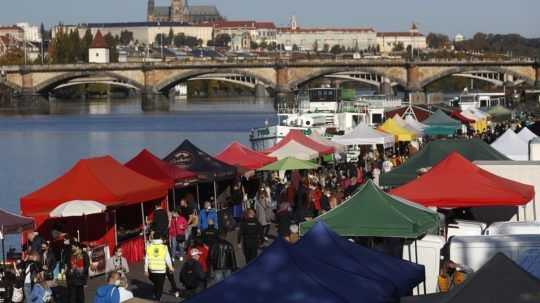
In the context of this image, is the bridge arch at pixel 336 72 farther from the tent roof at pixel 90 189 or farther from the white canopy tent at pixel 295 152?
the tent roof at pixel 90 189

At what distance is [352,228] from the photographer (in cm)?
1261

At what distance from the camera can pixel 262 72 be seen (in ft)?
336

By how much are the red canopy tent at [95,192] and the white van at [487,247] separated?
6460 mm

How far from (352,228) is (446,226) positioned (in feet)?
7.17

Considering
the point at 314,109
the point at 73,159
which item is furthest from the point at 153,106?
the point at 314,109

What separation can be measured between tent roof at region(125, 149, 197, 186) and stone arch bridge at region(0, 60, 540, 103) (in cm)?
7647

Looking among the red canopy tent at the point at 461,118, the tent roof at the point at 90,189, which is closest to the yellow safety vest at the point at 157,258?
the tent roof at the point at 90,189

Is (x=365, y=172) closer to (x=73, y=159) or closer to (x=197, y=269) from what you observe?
(x=197, y=269)

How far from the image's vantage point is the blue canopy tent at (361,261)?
9.54m

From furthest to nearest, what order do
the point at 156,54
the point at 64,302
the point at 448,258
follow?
the point at 156,54 < the point at 64,302 < the point at 448,258

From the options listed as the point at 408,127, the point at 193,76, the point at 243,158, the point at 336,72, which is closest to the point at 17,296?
the point at 243,158

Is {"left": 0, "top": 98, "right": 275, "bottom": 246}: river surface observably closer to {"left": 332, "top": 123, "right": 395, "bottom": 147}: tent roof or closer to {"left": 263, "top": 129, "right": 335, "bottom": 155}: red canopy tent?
{"left": 263, "top": 129, "right": 335, "bottom": 155}: red canopy tent

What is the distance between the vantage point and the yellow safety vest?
45.1 feet

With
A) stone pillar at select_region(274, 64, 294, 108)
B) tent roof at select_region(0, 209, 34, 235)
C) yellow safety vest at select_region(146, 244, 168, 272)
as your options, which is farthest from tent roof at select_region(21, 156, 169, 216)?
stone pillar at select_region(274, 64, 294, 108)
